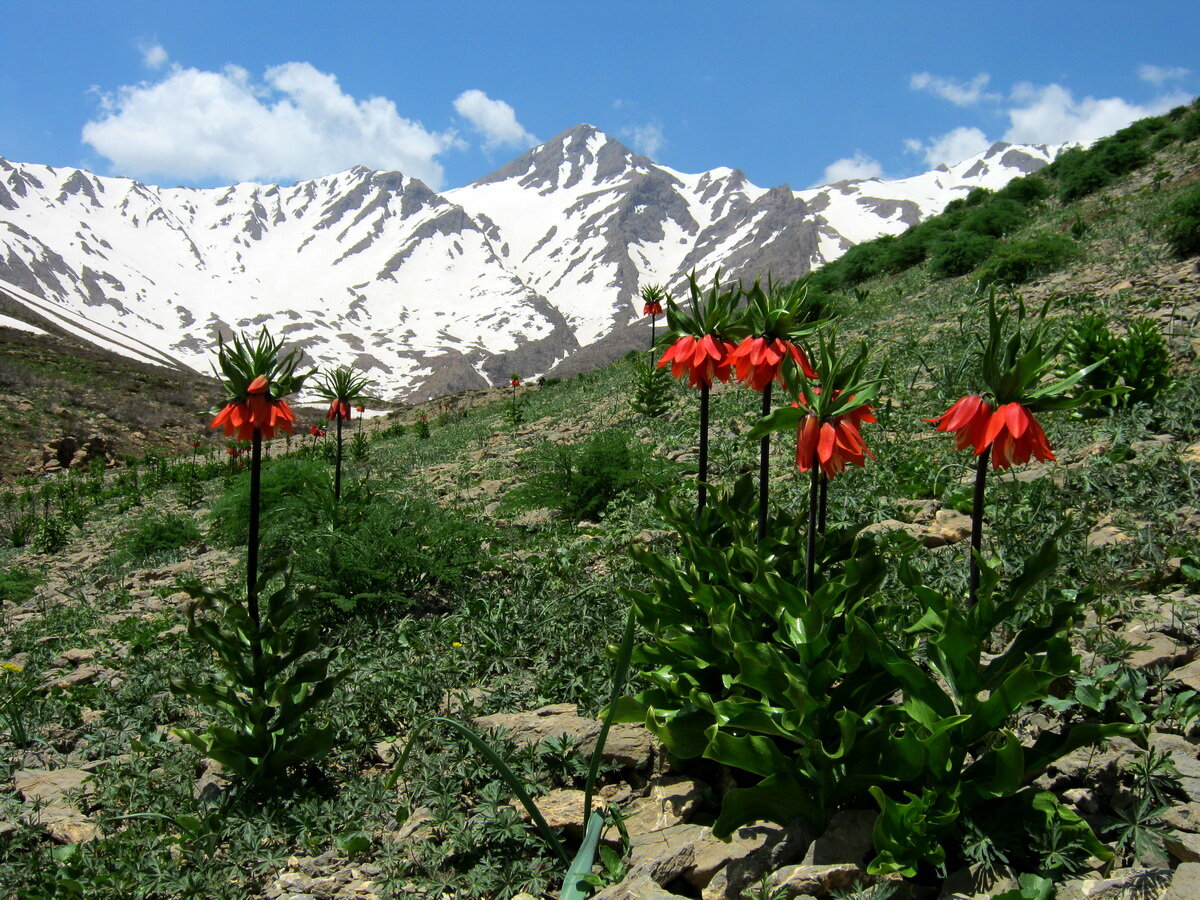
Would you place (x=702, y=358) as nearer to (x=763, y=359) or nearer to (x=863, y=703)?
(x=763, y=359)

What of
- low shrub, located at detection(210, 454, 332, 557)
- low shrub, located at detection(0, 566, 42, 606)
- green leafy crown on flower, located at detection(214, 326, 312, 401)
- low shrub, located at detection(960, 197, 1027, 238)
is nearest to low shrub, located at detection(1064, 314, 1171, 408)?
green leafy crown on flower, located at detection(214, 326, 312, 401)

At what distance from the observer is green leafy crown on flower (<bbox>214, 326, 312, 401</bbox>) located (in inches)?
124

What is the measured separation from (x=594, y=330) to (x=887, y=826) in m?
139

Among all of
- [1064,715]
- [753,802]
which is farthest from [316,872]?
[1064,715]

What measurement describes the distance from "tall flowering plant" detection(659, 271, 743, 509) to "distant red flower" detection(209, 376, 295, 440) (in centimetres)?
182

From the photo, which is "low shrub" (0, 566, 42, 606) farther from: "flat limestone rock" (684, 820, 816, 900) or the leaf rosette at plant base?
"flat limestone rock" (684, 820, 816, 900)

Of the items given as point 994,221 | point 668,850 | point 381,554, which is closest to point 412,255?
point 994,221

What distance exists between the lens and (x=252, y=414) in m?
3.24

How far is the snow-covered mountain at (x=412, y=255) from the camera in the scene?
127250mm

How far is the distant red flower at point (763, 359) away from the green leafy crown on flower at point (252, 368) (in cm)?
188

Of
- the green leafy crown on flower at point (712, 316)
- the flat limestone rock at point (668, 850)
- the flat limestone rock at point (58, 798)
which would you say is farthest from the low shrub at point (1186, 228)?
the flat limestone rock at point (58, 798)

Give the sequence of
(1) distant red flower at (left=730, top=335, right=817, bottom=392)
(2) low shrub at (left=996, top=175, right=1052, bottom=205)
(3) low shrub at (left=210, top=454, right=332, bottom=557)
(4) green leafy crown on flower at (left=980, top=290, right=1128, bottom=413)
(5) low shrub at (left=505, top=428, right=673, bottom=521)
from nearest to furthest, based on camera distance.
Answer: (4) green leafy crown on flower at (left=980, top=290, right=1128, bottom=413) < (1) distant red flower at (left=730, top=335, right=817, bottom=392) < (3) low shrub at (left=210, top=454, right=332, bottom=557) < (5) low shrub at (left=505, top=428, right=673, bottom=521) < (2) low shrub at (left=996, top=175, right=1052, bottom=205)

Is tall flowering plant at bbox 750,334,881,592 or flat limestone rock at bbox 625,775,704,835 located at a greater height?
tall flowering plant at bbox 750,334,881,592

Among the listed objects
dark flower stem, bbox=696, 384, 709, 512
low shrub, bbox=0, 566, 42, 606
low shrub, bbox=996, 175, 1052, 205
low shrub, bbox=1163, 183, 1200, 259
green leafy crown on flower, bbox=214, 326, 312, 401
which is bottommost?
low shrub, bbox=0, 566, 42, 606
